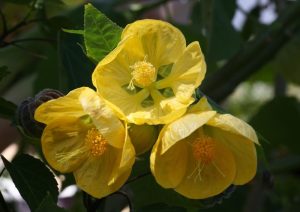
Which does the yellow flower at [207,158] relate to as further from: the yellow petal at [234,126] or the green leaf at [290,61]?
the green leaf at [290,61]

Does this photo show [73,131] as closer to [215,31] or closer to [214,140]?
[214,140]

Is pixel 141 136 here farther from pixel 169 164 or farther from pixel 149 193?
pixel 149 193

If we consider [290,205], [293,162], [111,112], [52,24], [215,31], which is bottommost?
[290,205]

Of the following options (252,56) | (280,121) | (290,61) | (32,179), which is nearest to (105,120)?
(32,179)

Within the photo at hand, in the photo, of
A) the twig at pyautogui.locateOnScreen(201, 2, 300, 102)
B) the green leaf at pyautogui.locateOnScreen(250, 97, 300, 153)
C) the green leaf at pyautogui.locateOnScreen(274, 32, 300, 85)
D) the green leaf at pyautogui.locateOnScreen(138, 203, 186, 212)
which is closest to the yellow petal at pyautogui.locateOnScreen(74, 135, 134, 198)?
the green leaf at pyautogui.locateOnScreen(138, 203, 186, 212)

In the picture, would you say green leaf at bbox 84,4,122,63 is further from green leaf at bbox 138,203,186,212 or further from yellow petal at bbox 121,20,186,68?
green leaf at bbox 138,203,186,212

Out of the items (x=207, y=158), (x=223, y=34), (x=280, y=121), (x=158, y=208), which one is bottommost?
(x=280, y=121)

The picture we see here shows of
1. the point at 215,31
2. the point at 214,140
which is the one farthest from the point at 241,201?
the point at 214,140
